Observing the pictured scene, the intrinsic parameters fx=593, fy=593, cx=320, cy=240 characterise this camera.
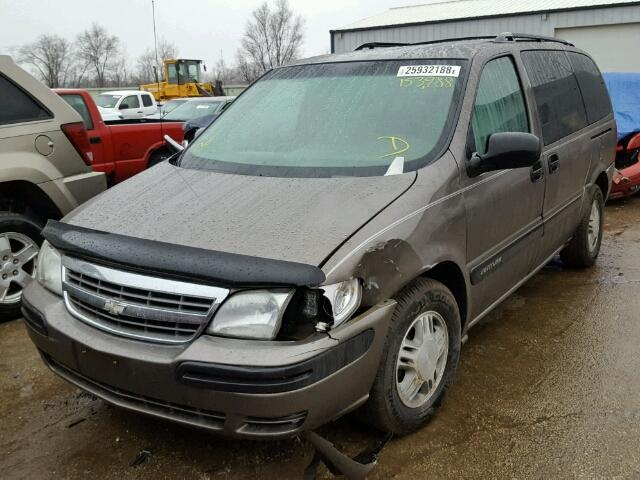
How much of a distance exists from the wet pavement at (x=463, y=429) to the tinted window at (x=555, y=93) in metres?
1.36

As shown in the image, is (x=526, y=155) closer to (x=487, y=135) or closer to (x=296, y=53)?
(x=487, y=135)

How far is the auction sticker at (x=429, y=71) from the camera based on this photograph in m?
3.20

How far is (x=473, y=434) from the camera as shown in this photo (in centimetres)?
276

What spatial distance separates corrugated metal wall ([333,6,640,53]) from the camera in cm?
1872

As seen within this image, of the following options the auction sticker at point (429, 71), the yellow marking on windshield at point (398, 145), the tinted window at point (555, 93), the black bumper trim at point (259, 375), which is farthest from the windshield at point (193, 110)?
the black bumper trim at point (259, 375)

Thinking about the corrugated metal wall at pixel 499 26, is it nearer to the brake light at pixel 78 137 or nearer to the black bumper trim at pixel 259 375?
the brake light at pixel 78 137

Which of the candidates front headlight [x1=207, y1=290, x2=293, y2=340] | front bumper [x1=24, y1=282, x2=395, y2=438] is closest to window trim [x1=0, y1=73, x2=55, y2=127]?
front bumper [x1=24, y1=282, x2=395, y2=438]

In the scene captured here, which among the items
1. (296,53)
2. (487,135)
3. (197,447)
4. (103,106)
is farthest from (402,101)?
(296,53)

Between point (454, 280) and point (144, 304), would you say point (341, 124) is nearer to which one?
point (454, 280)

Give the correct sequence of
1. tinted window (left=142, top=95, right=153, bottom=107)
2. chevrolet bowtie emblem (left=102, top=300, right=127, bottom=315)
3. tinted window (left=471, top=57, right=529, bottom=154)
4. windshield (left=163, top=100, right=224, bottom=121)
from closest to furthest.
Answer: chevrolet bowtie emblem (left=102, top=300, right=127, bottom=315), tinted window (left=471, top=57, right=529, bottom=154), windshield (left=163, top=100, right=224, bottom=121), tinted window (left=142, top=95, right=153, bottom=107)

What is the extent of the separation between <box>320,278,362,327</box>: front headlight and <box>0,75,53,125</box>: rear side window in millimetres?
3372

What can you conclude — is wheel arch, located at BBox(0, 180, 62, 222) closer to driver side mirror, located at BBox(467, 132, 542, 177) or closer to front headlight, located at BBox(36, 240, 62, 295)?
front headlight, located at BBox(36, 240, 62, 295)

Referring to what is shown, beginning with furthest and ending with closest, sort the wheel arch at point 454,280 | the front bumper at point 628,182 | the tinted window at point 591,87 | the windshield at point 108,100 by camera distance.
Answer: the windshield at point 108,100
the front bumper at point 628,182
the tinted window at point 591,87
the wheel arch at point 454,280

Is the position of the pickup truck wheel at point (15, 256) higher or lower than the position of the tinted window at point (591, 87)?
lower
